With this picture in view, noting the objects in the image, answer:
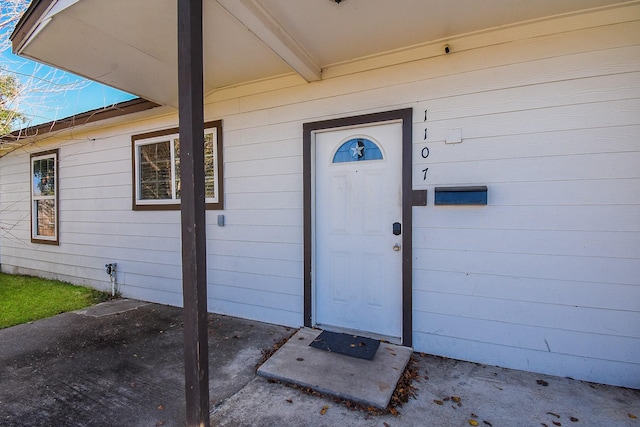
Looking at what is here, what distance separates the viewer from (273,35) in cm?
249

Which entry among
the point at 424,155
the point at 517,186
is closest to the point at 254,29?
the point at 424,155

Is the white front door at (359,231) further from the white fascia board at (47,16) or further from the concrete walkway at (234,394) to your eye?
the white fascia board at (47,16)

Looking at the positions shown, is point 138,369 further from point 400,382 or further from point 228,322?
point 400,382

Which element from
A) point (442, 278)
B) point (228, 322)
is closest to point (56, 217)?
point (228, 322)

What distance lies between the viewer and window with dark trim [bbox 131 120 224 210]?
389cm

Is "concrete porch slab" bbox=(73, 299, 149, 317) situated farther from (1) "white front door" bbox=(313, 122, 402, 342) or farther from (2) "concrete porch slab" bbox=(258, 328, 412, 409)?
(1) "white front door" bbox=(313, 122, 402, 342)

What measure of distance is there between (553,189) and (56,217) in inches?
291

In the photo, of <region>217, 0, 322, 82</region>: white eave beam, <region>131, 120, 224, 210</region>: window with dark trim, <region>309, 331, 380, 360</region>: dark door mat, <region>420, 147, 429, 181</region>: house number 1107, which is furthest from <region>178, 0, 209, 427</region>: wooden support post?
<region>131, 120, 224, 210</region>: window with dark trim

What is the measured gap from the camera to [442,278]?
2.75m

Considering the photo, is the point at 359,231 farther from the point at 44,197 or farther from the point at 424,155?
the point at 44,197

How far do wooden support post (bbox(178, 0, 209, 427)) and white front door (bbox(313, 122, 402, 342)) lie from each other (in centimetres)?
166

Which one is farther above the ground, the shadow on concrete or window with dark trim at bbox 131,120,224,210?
window with dark trim at bbox 131,120,224,210

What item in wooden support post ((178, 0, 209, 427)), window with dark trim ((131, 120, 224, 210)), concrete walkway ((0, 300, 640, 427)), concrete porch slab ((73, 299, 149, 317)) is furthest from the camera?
concrete porch slab ((73, 299, 149, 317))

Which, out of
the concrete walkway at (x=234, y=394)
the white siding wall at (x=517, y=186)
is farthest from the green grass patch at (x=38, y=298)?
the white siding wall at (x=517, y=186)
